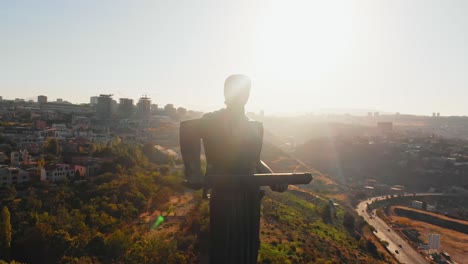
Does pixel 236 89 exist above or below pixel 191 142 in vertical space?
above

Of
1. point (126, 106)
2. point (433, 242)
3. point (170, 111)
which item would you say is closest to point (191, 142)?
point (433, 242)

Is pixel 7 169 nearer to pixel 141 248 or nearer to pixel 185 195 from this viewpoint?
pixel 185 195

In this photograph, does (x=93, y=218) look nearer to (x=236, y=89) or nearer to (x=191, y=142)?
(x=191, y=142)

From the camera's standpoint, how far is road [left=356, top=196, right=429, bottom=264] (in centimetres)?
2881

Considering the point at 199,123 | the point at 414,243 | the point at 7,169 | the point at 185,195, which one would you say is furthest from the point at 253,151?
the point at 414,243

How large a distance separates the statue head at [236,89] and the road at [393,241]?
29057 mm

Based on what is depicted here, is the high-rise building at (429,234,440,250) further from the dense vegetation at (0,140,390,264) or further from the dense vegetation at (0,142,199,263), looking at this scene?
the dense vegetation at (0,142,199,263)

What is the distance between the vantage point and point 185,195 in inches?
1100

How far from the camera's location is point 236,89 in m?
3.21

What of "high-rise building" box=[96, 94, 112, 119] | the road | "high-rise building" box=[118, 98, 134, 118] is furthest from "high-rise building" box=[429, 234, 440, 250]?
"high-rise building" box=[118, 98, 134, 118]

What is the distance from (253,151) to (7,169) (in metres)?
28.4

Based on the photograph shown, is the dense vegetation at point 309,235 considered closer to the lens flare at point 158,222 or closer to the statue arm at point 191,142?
the lens flare at point 158,222

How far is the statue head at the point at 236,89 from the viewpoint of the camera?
3.18 m

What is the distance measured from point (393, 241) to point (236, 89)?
3420 centimetres
